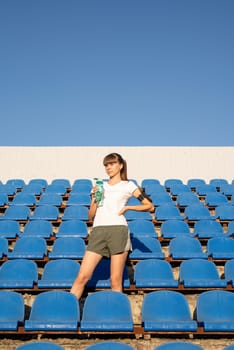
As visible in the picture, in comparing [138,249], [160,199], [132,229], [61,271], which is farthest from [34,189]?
[61,271]

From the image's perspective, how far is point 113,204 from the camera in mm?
2994

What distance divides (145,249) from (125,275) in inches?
30.0

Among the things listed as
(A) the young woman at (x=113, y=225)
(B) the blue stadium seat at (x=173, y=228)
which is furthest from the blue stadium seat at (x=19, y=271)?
(B) the blue stadium seat at (x=173, y=228)

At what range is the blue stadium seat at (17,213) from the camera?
19.4 ft

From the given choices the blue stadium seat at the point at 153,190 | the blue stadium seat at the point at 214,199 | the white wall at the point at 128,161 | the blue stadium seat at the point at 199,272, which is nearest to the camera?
the blue stadium seat at the point at 199,272

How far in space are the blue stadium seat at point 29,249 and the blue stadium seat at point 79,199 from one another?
6.37ft

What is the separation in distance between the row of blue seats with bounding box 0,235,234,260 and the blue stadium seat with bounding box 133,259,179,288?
33 cm

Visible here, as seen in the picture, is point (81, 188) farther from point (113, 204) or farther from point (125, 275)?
point (113, 204)

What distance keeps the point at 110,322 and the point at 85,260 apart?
0.51 meters

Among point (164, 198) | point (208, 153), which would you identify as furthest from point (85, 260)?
point (208, 153)

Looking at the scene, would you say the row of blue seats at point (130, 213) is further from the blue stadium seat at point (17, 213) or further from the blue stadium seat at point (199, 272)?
the blue stadium seat at point (199, 272)

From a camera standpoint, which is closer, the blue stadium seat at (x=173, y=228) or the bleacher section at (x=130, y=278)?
the bleacher section at (x=130, y=278)

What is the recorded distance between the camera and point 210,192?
7500mm

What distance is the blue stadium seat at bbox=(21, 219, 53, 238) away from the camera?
5.02 m
